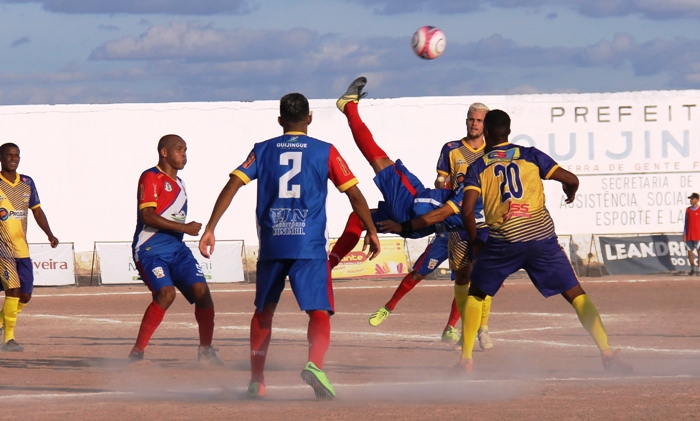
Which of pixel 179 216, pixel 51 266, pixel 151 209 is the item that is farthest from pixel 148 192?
pixel 51 266

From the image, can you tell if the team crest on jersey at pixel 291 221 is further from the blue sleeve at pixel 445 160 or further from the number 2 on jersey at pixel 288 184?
the blue sleeve at pixel 445 160

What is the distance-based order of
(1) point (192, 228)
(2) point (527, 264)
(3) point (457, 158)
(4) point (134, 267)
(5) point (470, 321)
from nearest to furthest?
(2) point (527, 264) → (5) point (470, 321) → (1) point (192, 228) → (3) point (457, 158) → (4) point (134, 267)

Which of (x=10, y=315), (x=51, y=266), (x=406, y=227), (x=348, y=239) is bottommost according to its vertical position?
(x=51, y=266)

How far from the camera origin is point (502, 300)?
63.7ft

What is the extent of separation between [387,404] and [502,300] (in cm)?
1263

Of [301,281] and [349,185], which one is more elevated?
[349,185]

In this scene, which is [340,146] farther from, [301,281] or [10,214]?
[301,281]

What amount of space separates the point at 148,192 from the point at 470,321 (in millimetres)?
3283

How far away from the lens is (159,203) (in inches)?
385

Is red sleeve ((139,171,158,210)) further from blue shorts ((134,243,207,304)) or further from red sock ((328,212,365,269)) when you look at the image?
red sock ((328,212,365,269))

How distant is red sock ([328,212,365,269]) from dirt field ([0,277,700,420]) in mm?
1041

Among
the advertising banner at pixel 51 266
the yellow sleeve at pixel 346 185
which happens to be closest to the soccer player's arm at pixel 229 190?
the yellow sleeve at pixel 346 185

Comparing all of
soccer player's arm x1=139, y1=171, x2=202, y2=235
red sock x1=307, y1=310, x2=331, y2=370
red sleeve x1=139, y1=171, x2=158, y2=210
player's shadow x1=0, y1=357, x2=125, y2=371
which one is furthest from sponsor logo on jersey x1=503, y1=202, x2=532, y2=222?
player's shadow x1=0, y1=357, x2=125, y2=371

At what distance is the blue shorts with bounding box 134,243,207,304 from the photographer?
9.88m
